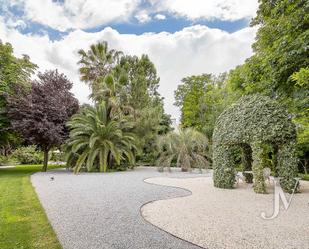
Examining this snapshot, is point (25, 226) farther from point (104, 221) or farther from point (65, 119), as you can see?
point (65, 119)

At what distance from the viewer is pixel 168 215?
4164 mm

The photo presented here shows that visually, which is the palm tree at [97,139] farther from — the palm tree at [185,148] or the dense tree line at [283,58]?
the dense tree line at [283,58]

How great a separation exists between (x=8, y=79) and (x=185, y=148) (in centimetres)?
1029

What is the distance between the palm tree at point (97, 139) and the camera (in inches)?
471

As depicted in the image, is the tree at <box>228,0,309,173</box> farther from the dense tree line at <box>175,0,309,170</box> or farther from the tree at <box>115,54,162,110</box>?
the tree at <box>115,54,162,110</box>

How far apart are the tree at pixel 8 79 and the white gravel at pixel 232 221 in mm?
10435

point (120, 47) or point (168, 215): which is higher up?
point (120, 47)

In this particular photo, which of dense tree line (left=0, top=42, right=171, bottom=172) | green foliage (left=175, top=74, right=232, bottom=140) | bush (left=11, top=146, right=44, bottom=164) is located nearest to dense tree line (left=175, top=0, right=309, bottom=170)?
dense tree line (left=0, top=42, right=171, bottom=172)

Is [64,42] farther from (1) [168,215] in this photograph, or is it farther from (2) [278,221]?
(2) [278,221]

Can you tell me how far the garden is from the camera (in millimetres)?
3273

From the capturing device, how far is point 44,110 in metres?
11.8

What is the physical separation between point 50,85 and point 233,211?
11.8m

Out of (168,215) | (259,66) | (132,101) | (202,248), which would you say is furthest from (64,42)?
(202,248)

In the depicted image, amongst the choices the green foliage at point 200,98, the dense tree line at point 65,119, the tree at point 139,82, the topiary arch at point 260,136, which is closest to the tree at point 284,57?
the topiary arch at point 260,136
